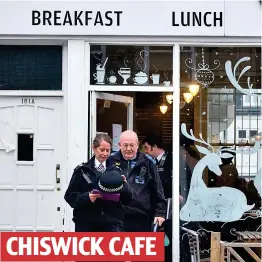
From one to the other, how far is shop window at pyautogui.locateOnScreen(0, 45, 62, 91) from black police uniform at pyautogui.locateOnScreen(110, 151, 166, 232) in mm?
1571

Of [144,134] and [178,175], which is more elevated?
[144,134]

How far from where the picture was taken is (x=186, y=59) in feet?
26.3

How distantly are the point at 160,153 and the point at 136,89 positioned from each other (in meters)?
0.84

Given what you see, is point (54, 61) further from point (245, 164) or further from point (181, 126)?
point (245, 164)

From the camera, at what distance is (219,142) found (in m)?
8.02

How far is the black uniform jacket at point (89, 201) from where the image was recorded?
654 cm

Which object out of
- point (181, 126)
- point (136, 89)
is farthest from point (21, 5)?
point (181, 126)

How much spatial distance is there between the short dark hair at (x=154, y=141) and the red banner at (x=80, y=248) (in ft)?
4.95

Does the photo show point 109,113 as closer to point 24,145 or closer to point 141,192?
point 24,145

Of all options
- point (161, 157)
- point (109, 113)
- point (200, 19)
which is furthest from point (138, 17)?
point (161, 157)

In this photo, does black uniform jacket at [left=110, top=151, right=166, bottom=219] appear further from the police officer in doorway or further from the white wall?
the white wall

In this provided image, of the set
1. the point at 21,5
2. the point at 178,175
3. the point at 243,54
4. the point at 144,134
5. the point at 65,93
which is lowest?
the point at 178,175

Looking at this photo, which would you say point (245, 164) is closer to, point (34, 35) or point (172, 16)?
point (172, 16)

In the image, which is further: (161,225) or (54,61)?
(54,61)
